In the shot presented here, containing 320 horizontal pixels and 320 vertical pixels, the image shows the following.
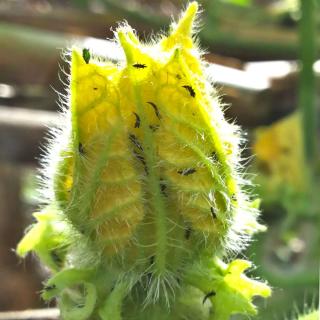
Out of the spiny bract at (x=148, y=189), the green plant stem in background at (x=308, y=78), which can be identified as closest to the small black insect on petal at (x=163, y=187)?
the spiny bract at (x=148, y=189)

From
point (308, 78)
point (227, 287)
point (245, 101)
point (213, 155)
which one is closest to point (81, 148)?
point (213, 155)

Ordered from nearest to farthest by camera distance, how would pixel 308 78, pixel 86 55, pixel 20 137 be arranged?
pixel 86 55
pixel 308 78
pixel 20 137

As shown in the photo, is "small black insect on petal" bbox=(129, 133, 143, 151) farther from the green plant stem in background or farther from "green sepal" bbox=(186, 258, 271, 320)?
the green plant stem in background

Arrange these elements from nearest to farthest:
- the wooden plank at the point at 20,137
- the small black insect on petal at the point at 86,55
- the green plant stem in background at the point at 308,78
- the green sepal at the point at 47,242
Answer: the small black insect on petal at the point at 86,55
the green sepal at the point at 47,242
the green plant stem in background at the point at 308,78
the wooden plank at the point at 20,137

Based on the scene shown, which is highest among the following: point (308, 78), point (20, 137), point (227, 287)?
point (308, 78)

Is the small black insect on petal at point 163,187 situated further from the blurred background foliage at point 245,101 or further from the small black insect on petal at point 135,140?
the blurred background foliage at point 245,101

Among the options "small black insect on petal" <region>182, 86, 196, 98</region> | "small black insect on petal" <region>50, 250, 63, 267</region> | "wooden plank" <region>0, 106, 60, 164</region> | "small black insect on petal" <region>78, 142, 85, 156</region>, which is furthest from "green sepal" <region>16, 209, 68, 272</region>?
"wooden plank" <region>0, 106, 60, 164</region>

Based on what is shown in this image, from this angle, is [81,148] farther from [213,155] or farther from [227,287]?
[227,287]
